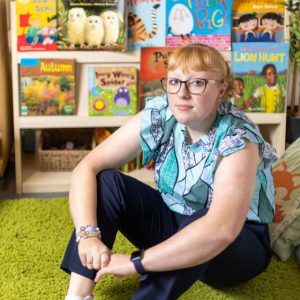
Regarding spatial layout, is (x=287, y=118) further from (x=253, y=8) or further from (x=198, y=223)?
(x=198, y=223)

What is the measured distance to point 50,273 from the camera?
1.60 metres

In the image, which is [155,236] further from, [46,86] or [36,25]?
[36,25]

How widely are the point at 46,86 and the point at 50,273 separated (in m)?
0.89

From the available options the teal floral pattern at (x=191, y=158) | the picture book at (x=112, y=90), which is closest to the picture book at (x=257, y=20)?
the picture book at (x=112, y=90)

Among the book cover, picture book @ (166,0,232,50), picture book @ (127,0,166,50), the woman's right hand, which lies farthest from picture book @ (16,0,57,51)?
the woman's right hand

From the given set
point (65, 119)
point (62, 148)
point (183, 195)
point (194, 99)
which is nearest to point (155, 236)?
point (183, 195)

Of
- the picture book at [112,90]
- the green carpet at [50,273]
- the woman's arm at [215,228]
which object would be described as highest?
the picture book at [112,90]

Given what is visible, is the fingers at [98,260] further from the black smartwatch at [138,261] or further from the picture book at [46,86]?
the picture book at [46,86]

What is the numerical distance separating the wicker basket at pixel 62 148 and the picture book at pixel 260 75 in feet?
2.50

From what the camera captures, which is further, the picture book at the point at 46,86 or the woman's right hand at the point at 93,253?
the picture book at the point at 46,86

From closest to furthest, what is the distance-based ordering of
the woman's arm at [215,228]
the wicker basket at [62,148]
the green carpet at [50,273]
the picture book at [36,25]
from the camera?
the woman's arm at [215,228]
the green carpet at [50,273]
the picture book at [36,25]
the wicker basket at [62,148]

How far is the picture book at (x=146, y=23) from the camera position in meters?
2.18

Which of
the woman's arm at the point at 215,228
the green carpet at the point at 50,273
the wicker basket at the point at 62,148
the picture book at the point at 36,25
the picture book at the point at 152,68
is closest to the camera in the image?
the woman's arm at the point at 215,228

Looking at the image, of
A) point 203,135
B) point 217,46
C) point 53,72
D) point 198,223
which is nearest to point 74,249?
point 198,223
